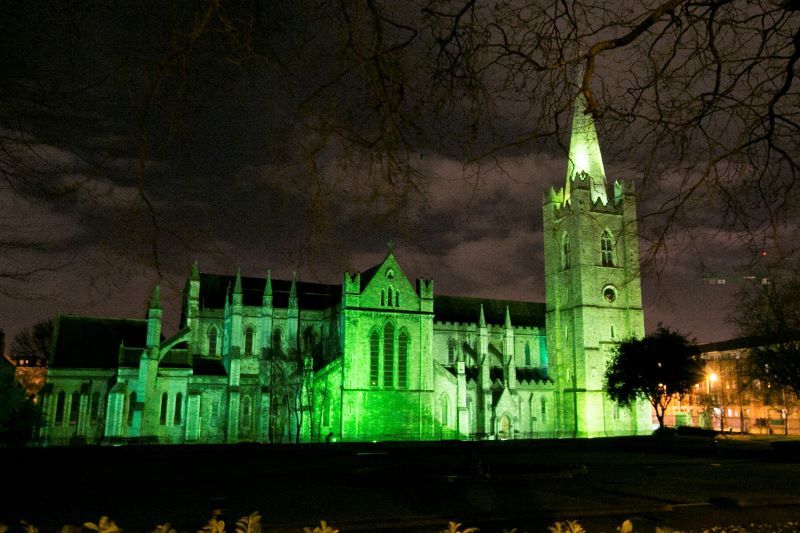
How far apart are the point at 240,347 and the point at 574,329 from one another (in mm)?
30118

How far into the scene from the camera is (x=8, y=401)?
37.9 m

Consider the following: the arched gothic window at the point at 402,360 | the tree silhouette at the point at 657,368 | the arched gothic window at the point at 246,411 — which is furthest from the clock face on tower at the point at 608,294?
the arched gothic window at the point at 246,411

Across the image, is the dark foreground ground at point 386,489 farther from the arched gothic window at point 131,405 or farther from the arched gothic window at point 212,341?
the arched gothic window at point 212,341

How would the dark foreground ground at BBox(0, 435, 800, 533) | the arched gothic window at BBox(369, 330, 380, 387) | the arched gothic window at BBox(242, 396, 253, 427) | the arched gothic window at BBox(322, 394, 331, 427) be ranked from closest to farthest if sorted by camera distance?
the dark foreground ground at BBox(0, 435, 800, 533) < the arched gothic window at BBox(369, 330, 380, 387) < the arched gothic window at BBox(322, 394, 331, 427) < the arched gothic window at BBox(242, 396, 253, 427)

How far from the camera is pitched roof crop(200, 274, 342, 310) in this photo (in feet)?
193

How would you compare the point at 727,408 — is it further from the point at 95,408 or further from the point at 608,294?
the point at 95,408

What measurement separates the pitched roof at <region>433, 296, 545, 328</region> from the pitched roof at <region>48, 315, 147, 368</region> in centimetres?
2762

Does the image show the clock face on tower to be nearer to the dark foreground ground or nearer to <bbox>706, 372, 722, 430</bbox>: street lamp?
<bbox>706, 372, 722, 430</bbox>: street lamp

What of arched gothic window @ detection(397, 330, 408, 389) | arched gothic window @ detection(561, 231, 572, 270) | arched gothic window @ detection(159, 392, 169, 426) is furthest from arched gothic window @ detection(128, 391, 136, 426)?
arched gothic window @ detection(561, 231, 572, 270)

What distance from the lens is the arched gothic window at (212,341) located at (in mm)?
56406

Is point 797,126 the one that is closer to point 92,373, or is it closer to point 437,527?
point 437,527

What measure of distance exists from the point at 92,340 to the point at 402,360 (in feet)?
84.4

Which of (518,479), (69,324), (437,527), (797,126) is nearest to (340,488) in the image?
(518,479)

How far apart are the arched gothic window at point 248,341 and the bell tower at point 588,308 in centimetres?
2771
